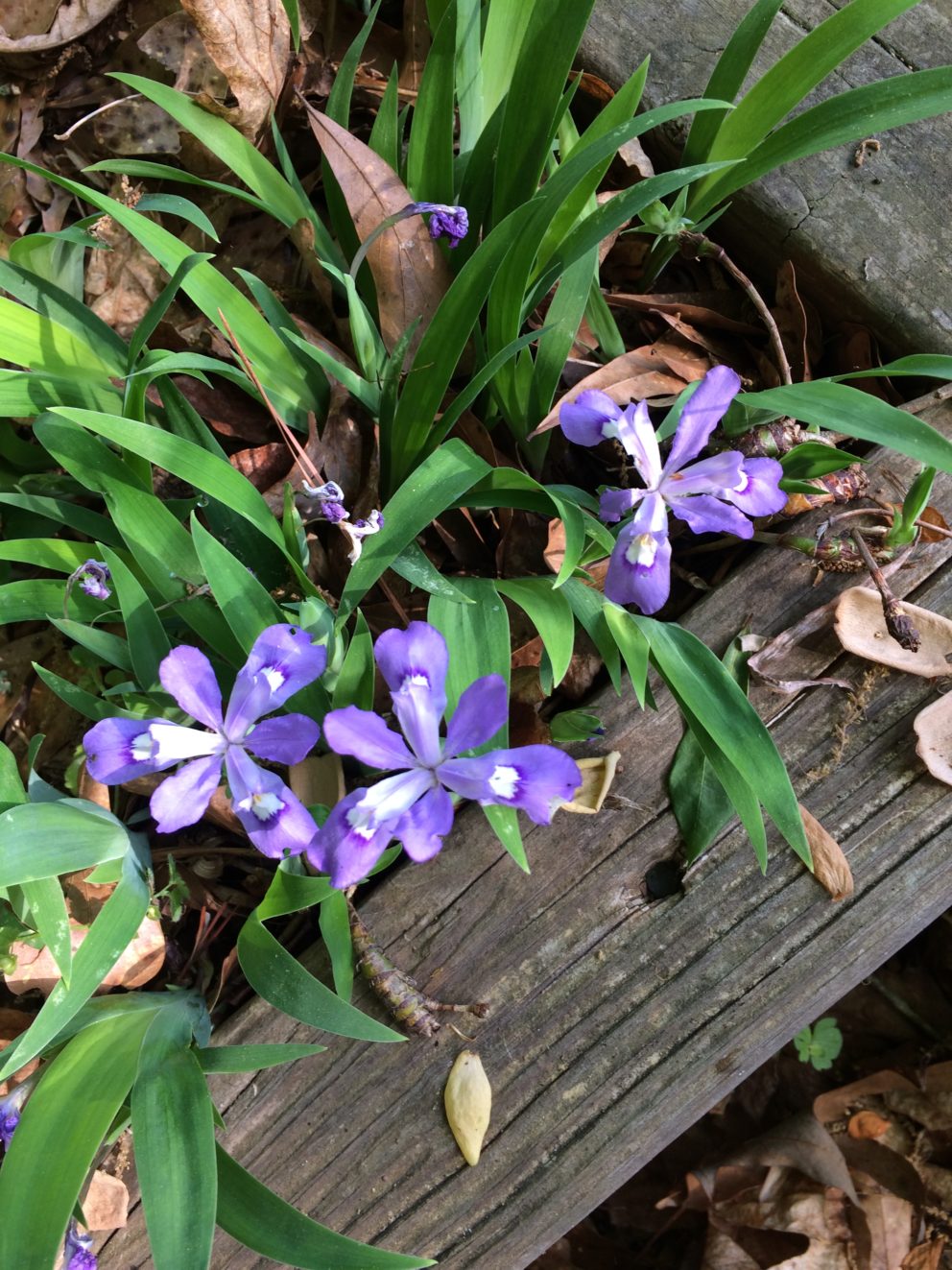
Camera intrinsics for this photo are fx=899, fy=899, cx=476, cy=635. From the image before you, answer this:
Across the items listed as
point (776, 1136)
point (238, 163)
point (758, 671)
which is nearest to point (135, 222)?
point (238, 163)

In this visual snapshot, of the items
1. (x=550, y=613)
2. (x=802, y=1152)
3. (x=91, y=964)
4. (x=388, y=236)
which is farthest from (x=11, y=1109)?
(x=802, y=1152)

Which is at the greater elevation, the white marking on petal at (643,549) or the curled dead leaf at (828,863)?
the white marking on petal at (643,549)

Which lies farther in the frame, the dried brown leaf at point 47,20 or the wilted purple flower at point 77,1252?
the dried brown leaf at point 47,20

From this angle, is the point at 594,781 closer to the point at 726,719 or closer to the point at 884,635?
the point at 726,719

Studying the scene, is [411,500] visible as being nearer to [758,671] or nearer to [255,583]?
[255,583]

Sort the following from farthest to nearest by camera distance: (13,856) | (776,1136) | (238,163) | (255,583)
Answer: (776,1136)
(238,163)
(255,583)
(13,856)

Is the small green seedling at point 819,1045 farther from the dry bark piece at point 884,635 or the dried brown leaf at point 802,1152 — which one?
the dry bark piece at point 884,635

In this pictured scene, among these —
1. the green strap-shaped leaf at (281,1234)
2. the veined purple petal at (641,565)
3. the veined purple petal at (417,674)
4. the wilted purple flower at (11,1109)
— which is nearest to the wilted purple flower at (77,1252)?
the wilted purple flower at (11,1109)
